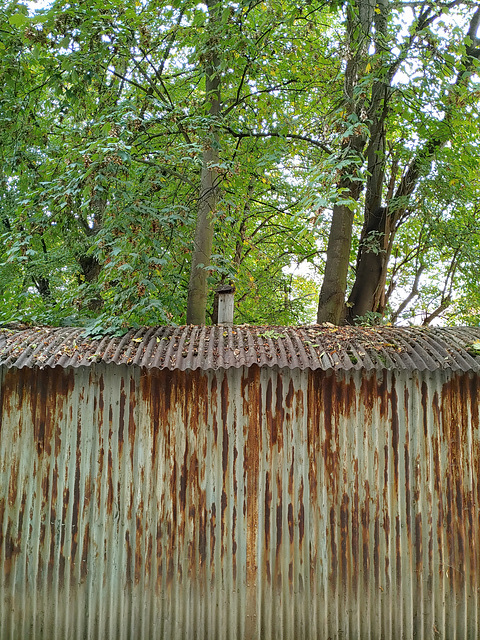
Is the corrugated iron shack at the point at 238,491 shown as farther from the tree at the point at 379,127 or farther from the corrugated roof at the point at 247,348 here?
the tree at the point at 379,127

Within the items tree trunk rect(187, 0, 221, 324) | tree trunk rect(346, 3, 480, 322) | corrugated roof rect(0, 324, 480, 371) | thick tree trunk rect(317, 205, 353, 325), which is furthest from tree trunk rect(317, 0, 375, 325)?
corrugated roof rect(0, 324, 480, 371)

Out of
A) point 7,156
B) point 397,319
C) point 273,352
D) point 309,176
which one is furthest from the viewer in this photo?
point 397,319

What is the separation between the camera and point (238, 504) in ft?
17.1

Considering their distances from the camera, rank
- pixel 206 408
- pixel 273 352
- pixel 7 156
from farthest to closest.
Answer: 1. pixel 7 156
2. pixel 206 408
3. pixel 273 352

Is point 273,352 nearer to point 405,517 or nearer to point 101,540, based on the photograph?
point 405,517

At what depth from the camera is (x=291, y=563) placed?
513cm

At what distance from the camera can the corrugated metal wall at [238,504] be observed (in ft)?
16.6

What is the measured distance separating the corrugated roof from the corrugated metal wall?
1.10 feet

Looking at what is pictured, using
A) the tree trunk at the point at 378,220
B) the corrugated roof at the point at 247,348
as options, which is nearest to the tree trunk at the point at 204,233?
the corrugated roof at the point at 247,348

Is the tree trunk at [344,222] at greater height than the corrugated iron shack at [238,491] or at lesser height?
greater

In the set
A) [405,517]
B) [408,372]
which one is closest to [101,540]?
[405,517]

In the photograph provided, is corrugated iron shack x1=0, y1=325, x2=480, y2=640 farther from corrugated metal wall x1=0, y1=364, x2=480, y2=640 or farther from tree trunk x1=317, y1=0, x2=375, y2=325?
tree trunk x1=317, y1=0, x2=375, y2=325

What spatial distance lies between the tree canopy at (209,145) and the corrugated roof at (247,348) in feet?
1.76

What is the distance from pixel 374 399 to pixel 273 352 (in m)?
1.30
